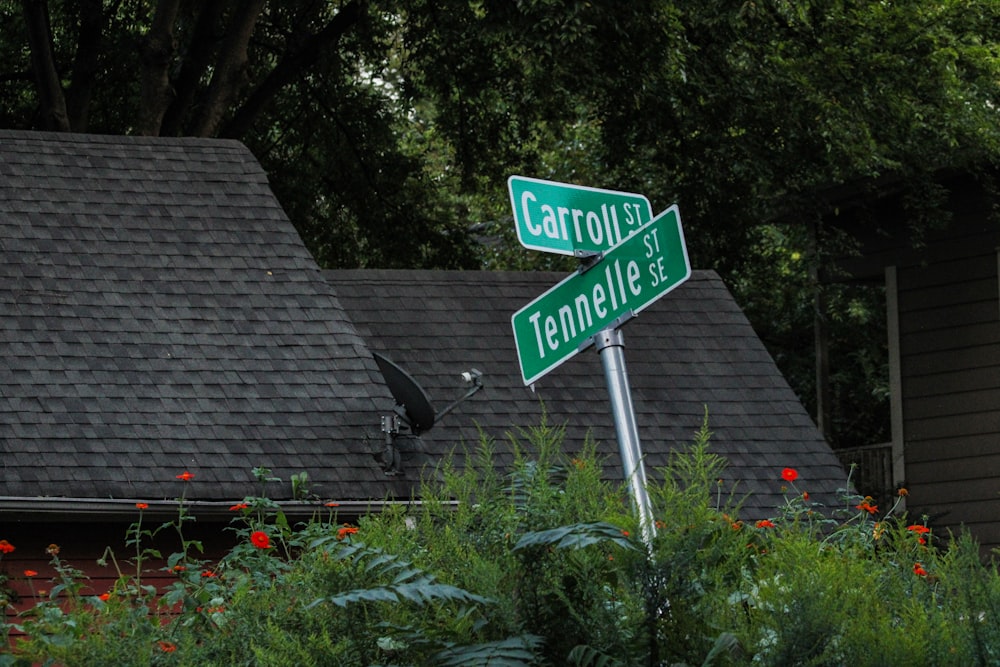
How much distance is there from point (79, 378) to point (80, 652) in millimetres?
7159

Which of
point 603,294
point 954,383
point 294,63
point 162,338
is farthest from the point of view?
point 294,63

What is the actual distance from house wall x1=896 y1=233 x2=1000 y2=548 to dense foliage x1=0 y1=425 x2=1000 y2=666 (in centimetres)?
1212

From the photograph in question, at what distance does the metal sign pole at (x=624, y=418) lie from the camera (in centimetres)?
396

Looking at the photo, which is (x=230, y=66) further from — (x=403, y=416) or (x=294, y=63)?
(x=403, y=416)

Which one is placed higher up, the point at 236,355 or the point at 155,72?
the point at 155,72

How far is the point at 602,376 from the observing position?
45.2ft

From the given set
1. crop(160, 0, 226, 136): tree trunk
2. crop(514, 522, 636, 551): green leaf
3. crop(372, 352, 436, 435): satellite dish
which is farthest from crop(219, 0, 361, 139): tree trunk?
crop(514, 522, 636, 551): green leaf

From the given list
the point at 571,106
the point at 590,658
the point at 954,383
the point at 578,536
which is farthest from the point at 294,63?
the point at 590,658

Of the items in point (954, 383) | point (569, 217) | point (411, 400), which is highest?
point (954, 383)

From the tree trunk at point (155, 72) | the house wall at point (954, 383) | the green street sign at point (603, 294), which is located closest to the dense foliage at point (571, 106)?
the tree trunk at point (155, 72)

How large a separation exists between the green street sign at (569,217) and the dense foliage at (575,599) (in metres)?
1.16

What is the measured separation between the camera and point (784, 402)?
549 inches

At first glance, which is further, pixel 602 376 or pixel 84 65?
pixel 84 65

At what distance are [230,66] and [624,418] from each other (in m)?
13.8
